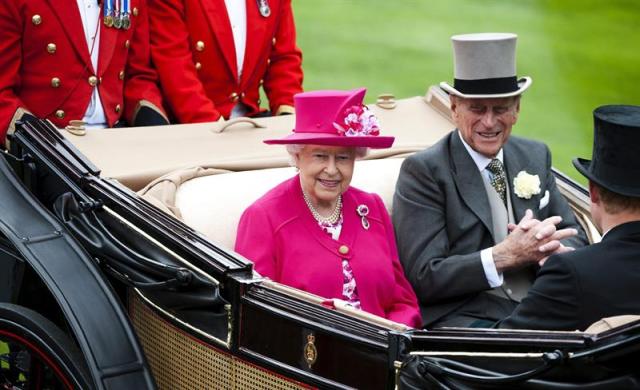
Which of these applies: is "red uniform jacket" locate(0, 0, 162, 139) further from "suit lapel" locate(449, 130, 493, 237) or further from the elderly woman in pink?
"suit lapel" locate(449, 130, 493, 237)

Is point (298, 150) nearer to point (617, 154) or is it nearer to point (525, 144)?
point (525, 144)

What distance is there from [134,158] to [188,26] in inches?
32.8

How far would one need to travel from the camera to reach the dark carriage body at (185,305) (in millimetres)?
2650

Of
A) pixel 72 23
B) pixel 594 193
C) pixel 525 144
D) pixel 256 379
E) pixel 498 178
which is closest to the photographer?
pixel 594 193

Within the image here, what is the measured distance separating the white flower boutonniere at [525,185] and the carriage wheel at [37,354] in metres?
1.31

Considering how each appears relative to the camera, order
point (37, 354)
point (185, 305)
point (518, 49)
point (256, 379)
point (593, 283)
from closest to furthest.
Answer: point (593, 283)
point (256, 379)
point (185, 305)
point (37, 354)
point (518, 49)

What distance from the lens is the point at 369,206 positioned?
371 centimetres

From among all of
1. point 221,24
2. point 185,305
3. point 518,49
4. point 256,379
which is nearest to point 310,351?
point 256,379

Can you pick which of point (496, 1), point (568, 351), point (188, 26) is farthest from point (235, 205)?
point (496, 1)

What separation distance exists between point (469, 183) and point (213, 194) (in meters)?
0.71

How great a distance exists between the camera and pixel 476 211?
148 inches

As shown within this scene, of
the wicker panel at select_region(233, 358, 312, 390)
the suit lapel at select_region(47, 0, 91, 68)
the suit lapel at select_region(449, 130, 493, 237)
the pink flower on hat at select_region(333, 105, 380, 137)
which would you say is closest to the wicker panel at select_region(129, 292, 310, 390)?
the wicker panel at select_region(233, 358, 312, 390)

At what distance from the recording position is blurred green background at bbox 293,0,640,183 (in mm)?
8359

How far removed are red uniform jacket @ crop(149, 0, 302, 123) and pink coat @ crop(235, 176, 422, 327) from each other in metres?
0.96
